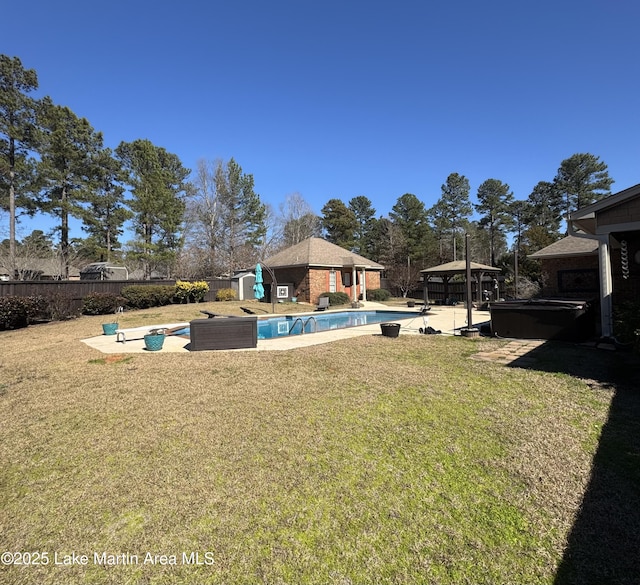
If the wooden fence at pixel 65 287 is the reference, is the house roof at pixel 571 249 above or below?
above

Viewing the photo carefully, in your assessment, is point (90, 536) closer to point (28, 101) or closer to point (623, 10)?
point (623, 10)

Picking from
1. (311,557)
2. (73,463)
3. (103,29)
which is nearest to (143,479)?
(73,463)

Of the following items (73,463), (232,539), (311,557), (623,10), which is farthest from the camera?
(623,10)

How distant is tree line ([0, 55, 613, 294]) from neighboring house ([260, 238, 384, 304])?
6.54m

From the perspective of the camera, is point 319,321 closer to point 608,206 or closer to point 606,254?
point 606,254

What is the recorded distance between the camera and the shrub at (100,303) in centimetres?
1612

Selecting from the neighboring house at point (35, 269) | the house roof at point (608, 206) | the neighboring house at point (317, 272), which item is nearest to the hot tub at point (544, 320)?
the house roof at point (608, 206)

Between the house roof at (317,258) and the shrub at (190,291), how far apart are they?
568 cm

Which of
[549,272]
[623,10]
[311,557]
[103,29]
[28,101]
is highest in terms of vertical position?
[28,101]

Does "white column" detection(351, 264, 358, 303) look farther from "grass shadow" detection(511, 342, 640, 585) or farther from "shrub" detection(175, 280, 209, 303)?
"grass shadow" detection(511, 342, 640, 585)

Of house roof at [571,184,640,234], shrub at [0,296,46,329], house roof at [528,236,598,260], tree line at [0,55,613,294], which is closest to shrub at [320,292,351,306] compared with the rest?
tree line at [0,55,613,294]

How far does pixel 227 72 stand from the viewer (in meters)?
16.3

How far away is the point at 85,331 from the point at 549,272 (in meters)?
20.4

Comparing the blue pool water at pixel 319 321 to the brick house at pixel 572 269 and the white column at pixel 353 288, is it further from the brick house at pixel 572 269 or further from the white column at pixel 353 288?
the brick house at pixel 572 269
